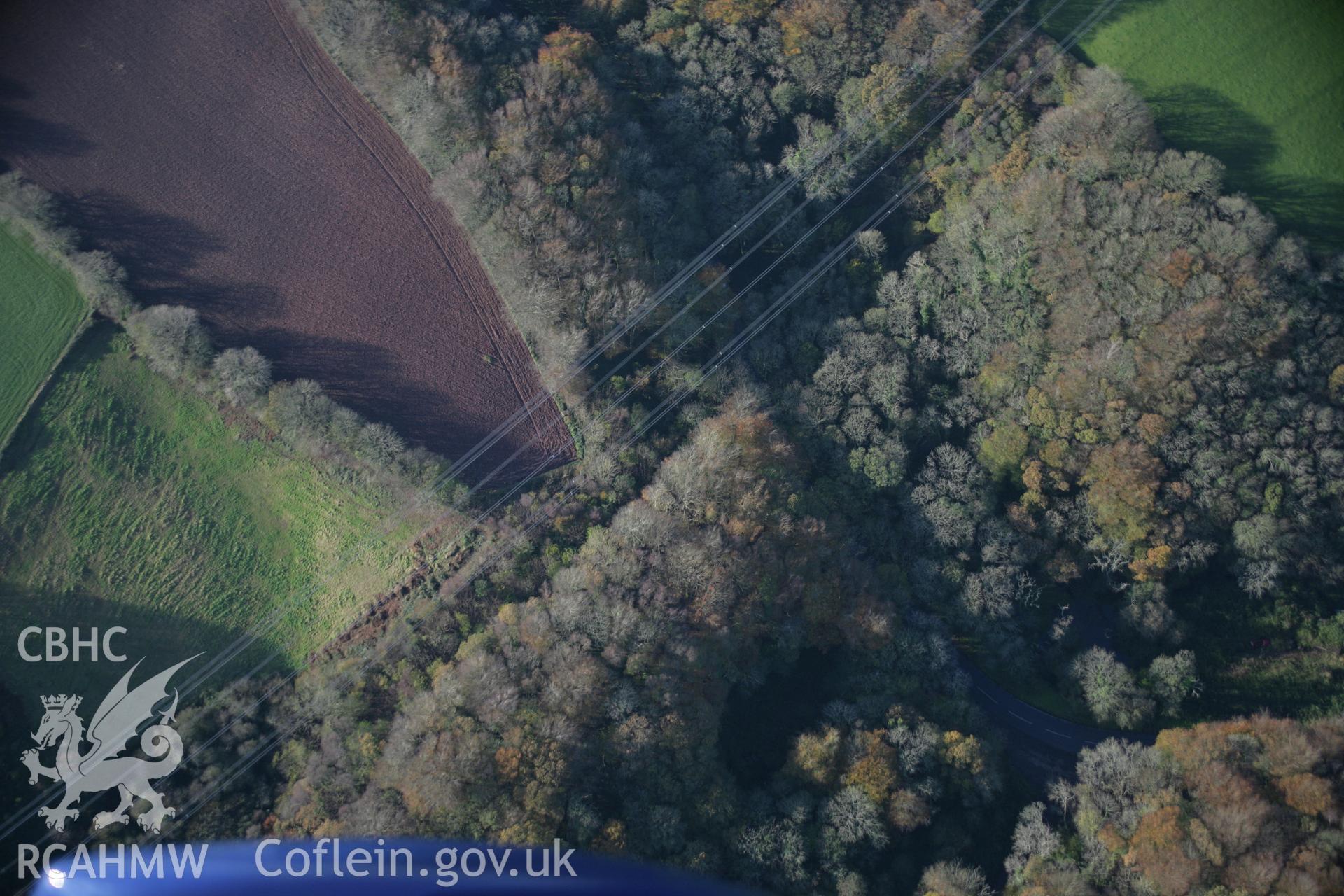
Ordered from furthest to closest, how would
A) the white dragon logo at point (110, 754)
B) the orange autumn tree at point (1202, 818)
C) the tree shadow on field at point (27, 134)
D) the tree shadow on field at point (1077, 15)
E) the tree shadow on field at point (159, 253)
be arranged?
1. the tree shadow on field at point (1077, 15)
2. the tree shadow on field at point (27, 134)
3. the tree shadow on field at point (159, 253)
4. the white dragon logo at point (110, 754)
5. the orange autumn tree at point (1202, 818)

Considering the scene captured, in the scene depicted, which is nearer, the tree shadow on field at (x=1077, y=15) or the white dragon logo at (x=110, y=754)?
the white dragon logo at (x=110, y=754)

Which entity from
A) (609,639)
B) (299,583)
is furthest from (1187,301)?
(299,583)

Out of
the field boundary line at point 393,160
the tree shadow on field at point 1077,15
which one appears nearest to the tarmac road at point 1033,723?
the field boundary line at point 393,160

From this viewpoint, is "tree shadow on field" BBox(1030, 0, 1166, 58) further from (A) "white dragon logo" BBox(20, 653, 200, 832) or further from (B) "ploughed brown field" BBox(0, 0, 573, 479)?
(A) "white dragon logo" BBox(20, 653, 200, 832)

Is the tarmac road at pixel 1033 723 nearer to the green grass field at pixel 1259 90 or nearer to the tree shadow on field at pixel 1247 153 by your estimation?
the green grass field at pixel 1259 90

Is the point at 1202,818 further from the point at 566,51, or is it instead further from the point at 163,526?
the point at 163,526

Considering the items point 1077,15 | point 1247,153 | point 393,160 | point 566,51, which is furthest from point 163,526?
point 1247,153

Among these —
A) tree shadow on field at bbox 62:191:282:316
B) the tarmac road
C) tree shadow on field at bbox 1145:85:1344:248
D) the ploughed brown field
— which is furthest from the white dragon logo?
tree shadow on field at bbox 1145:85:1344:248
